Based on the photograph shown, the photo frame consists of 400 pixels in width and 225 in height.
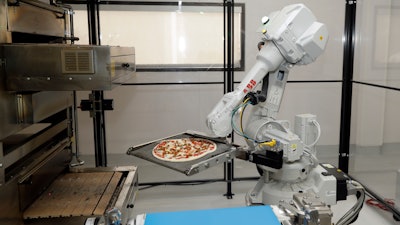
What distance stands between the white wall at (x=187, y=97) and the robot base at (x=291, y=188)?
1.34 metres

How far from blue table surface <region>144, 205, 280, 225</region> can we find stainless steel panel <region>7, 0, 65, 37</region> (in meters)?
1.40

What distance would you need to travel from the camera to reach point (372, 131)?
4.51m

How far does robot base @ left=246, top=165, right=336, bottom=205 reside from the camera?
2.69 m

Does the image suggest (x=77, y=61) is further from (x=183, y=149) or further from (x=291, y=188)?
(x=291, y=188)

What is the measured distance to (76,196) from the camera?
230 centimetres

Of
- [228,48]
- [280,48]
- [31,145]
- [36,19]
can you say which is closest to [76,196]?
[31,145]

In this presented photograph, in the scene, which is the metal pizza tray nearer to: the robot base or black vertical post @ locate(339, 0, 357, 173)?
the robot base

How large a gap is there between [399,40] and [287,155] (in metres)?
2.45

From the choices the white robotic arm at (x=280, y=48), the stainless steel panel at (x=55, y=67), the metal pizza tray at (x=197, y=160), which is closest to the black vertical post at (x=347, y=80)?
the white robotic arm at (x=280, y=48)

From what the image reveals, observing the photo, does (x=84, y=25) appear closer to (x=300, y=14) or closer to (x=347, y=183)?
Result: (x=300, y=14)

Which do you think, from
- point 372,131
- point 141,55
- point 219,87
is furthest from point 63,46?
point 372,131

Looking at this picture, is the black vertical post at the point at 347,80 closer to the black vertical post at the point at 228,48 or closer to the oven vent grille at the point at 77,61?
the black vertical post at the point at 228,48

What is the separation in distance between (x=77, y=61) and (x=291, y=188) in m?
1.86

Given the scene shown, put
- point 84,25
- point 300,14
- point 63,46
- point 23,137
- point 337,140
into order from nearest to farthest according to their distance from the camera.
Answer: point 63,46
point 23,137
point 300,14
point 84,25
point 337,140
